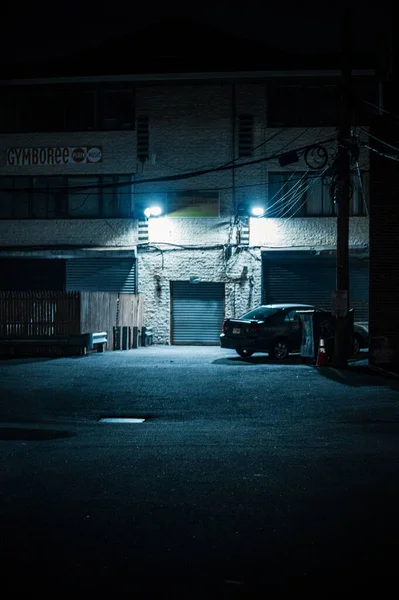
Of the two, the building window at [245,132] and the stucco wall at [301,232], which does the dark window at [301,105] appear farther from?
the stucco wall at [301,232]

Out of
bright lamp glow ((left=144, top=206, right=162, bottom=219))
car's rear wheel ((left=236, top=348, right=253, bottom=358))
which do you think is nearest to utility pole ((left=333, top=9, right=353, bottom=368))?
car's rear wheel ((left=236, top=348, right=253, bottom=358))

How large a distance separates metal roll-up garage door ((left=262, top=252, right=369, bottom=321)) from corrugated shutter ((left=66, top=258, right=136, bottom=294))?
554cm

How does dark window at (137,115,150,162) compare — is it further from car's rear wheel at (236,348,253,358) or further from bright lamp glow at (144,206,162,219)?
car's rear wheel at (236,348,253,358)

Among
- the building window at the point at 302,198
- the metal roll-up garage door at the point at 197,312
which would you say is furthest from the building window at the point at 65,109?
the metal roll-up garage door at the point at 197,312

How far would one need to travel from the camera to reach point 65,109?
31.5 metres

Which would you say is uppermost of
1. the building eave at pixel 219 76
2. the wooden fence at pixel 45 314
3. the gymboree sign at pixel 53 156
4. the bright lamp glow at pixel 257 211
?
the building eave at pixel 219 76

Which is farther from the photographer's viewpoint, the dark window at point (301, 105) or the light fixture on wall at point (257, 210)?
the dark window at point (301, 105)

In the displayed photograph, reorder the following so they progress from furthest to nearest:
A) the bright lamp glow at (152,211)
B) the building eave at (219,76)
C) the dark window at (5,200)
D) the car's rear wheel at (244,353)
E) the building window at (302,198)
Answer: the dark window at (5,200), the bright lamp glow at (152,211), the building window at (302,198), the building eave at (219,76), the car's rear wheel at (244,353)

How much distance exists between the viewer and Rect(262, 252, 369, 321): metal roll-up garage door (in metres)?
30.3

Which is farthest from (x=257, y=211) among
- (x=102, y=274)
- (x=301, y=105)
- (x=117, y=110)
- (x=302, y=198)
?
(x=117, y=110)

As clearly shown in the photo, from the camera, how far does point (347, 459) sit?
320 inches

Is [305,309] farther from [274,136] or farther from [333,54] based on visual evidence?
[333,54]

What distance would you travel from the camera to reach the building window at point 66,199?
102 ft

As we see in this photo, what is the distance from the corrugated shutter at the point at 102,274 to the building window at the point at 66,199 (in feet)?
6.07
